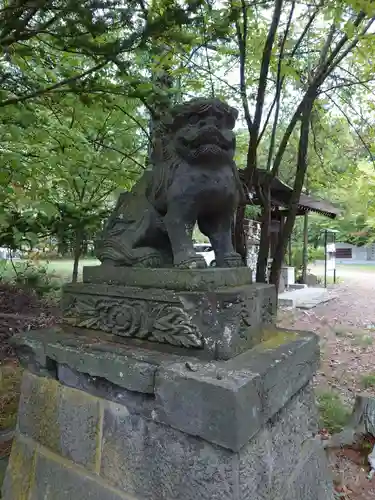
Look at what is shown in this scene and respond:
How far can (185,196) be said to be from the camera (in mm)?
1552

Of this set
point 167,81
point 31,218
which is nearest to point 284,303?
point 167,81

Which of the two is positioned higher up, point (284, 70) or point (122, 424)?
point (284, 70)

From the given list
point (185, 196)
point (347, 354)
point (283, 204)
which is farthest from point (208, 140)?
point (283, 204)

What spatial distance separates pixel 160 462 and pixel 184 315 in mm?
560

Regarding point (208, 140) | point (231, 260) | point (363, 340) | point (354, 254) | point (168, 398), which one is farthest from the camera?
point (354, 254)

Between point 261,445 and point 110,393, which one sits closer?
point 261,445

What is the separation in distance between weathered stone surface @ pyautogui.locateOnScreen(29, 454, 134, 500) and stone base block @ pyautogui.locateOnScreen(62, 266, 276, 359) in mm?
620

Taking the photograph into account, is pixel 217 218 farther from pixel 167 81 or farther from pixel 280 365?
pixel 167 81

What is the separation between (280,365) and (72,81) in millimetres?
1852

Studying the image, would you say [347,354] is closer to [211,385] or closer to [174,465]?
[174,465]

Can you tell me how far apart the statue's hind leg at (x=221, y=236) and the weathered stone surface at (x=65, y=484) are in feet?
3.55

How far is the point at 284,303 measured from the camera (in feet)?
25.5

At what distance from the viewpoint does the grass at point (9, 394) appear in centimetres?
271

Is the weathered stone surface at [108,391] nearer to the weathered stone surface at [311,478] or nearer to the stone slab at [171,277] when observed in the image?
the stone slab at [171,277]
